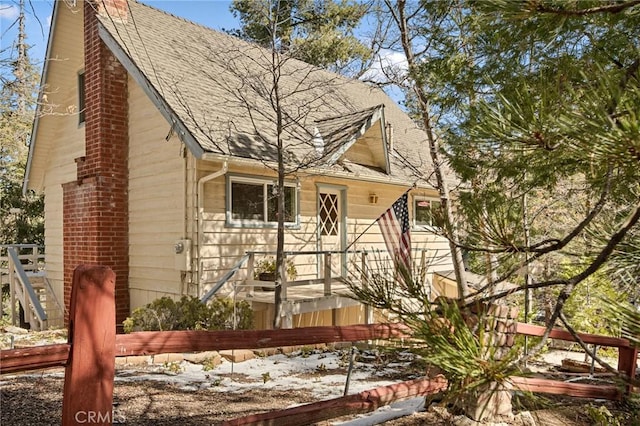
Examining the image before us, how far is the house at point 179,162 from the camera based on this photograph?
871 centimetres

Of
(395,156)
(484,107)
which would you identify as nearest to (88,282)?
(484,107)

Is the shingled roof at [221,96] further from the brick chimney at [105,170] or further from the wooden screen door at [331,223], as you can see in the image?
the wooden screen door at [331,223]

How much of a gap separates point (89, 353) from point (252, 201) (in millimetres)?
7603

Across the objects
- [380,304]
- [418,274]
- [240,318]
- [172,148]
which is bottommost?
[240,318]

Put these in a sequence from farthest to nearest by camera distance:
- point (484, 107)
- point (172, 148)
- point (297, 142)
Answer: point (297, 142) → point (172, 148) → point (484, 107)

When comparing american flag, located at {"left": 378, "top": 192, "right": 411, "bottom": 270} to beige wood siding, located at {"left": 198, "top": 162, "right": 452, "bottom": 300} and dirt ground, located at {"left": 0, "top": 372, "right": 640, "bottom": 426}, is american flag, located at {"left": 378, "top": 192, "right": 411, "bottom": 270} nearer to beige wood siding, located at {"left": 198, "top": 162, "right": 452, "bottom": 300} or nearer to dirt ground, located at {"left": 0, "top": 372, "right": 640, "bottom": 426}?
beige wood siding, located at {"left": 198, "top": 162, "right": 452, "bottom": 300}

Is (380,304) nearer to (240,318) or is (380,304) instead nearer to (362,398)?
(362,398)

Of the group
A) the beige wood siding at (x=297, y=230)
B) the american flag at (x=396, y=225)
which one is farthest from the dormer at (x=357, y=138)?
the american flag at (x=396, y=225)

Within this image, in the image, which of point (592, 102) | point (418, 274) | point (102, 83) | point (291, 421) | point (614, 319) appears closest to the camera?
point (592, 102)

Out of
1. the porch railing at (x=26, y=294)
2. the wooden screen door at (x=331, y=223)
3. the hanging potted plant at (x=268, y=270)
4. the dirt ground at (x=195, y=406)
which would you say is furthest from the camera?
the wooden screen door at (x=331, y=223)

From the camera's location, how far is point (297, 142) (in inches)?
407

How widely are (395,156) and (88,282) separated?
12183mm

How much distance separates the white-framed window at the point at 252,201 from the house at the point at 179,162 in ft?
0.08

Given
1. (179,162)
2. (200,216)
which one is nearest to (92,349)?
(200,216)
